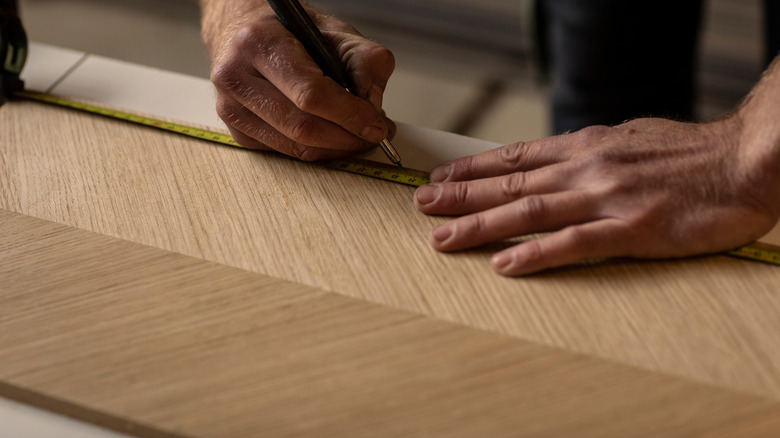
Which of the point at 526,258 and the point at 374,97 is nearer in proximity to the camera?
the point at 526,258

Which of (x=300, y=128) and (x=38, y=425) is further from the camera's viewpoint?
(x=300, y=128)

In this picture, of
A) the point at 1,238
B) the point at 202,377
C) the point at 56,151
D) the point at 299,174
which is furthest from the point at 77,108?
the point at 202,377

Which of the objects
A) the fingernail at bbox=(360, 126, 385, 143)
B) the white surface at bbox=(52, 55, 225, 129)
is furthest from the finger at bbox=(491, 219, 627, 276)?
the white surface at bbox=(52, 55, 225, 129)

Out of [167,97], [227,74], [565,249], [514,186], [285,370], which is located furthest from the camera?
[167,97]

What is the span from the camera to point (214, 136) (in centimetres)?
129

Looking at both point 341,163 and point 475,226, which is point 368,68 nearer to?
point 341,163

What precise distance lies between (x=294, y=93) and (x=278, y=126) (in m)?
0.08

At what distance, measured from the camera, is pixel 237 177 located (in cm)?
119

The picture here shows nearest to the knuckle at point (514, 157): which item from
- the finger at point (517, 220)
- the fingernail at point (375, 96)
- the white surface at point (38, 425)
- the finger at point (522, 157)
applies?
the finger at point (522, 157)

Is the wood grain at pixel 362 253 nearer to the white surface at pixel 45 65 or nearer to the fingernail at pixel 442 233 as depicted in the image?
the fingernail at pixel 442 233

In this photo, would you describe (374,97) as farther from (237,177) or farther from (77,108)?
(77,108)


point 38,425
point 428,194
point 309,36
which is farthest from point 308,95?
point 38,425

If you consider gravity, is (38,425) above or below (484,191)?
below

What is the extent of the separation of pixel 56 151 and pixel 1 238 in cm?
23
